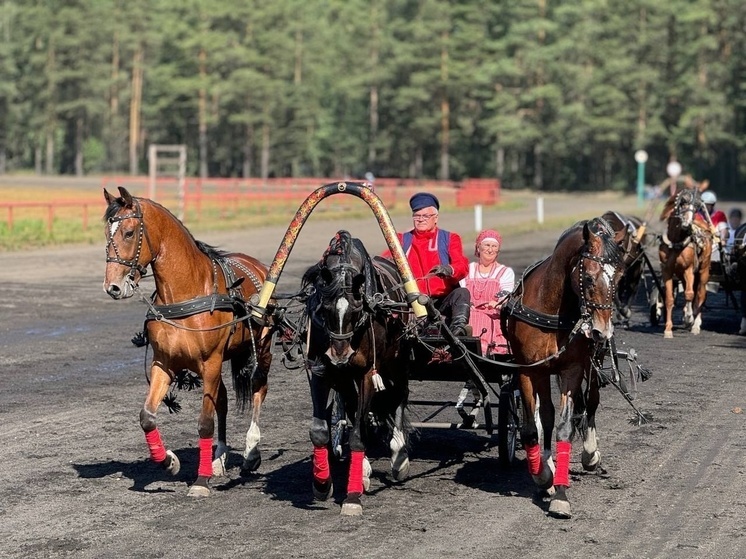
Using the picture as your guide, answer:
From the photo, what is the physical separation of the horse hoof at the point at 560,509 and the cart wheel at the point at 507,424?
4.06 feet

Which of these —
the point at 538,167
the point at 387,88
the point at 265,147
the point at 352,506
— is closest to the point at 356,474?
the point at 352,506

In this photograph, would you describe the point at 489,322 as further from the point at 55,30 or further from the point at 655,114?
the point at 55,30

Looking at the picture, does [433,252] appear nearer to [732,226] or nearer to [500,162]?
[732,226]

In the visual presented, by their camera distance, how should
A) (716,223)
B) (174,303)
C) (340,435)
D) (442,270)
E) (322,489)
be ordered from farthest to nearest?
(716,223) → (340,435) → (442,270) → (174,303) → (322,489)

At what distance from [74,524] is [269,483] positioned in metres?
1.55

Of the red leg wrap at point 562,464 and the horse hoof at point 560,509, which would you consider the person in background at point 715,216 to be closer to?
the red leg wrap at point 562,464

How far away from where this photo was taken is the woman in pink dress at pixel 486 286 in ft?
31.1

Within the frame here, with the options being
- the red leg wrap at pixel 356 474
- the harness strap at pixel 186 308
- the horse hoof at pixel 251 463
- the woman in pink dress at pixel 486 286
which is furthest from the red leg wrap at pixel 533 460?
the harness strap at pixel 186 308

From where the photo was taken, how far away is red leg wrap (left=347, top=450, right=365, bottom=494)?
762cm

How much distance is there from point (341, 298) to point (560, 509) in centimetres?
188

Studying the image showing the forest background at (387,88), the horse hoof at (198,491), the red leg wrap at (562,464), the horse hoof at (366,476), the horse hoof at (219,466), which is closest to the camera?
the red leg wrap at (562,464)

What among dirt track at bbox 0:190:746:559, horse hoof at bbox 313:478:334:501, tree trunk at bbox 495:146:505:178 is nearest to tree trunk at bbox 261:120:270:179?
tree trunk at bbox 495:146:505:178

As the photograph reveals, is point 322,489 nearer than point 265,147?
Yes

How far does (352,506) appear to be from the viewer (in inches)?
298
